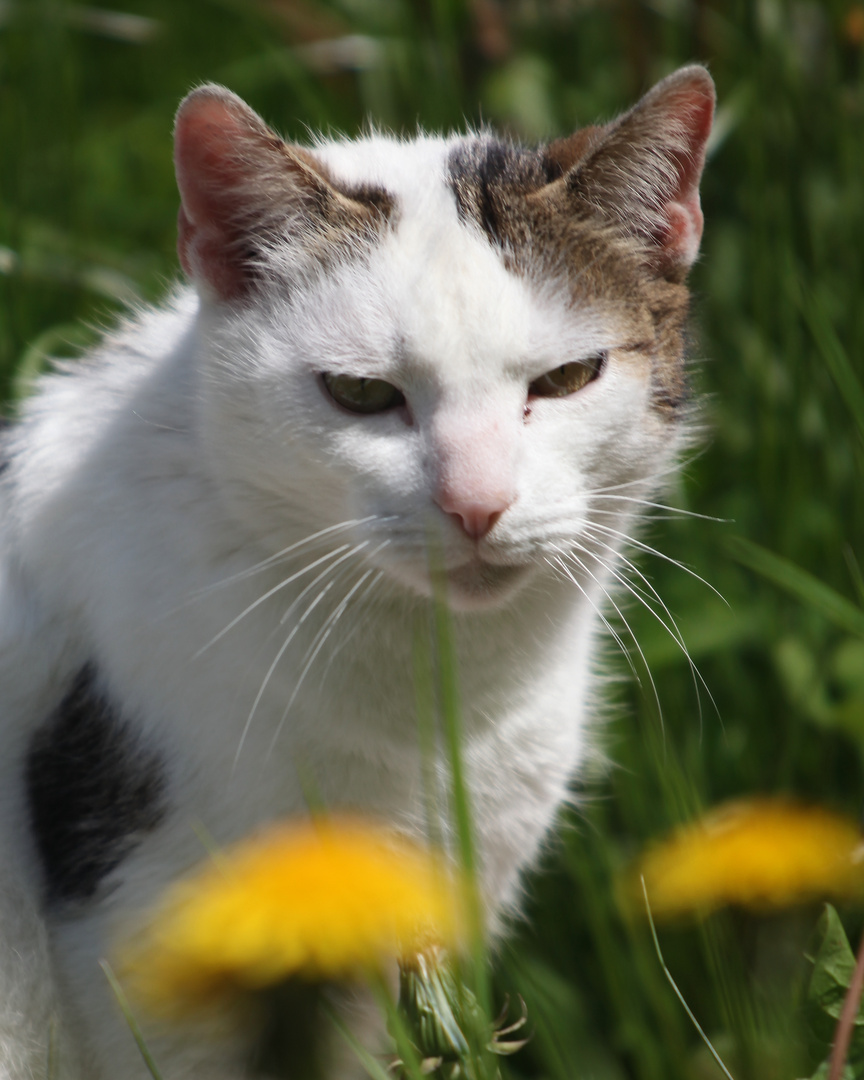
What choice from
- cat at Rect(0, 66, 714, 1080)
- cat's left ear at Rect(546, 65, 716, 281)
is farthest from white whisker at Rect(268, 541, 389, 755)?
cat's left ear at Rect(546, 65, 716, 281)

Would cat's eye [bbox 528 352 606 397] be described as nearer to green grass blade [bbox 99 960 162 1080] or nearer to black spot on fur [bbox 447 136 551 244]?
black spot on fur [bbox 447 136 551 244]

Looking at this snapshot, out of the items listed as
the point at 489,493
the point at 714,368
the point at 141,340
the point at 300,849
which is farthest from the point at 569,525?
the point at 714,368

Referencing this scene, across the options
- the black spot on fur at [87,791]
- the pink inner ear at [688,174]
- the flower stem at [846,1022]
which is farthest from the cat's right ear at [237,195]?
the flower stem at [846,1022]

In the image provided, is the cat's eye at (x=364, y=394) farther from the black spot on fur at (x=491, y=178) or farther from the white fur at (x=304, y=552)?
the black spot on fur at (x=491, y=178)

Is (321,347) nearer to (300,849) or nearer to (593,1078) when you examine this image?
(300,849)

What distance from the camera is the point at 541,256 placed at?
113cm

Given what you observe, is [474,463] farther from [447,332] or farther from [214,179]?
[214,179]

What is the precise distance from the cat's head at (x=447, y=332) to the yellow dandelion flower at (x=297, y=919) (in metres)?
0.33

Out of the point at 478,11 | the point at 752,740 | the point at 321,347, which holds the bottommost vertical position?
the point at 752,740

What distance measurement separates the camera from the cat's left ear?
46.2 inches

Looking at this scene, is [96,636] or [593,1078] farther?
[96,636]

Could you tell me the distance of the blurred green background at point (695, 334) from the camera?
4.71 ft

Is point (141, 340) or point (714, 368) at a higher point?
point (141, 340)

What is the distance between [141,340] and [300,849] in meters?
0.81
